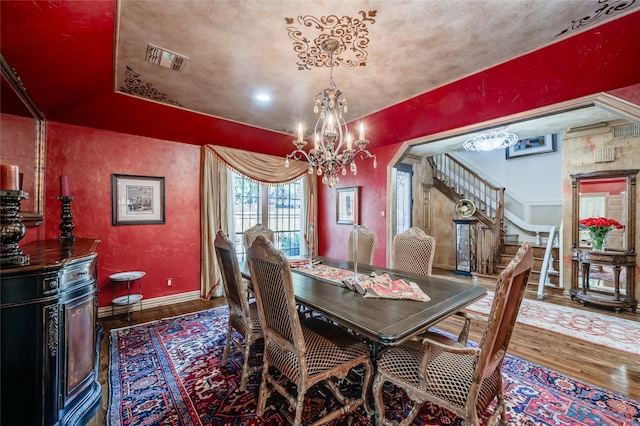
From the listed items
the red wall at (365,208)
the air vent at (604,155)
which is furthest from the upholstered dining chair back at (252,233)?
the air vent at (604,155)

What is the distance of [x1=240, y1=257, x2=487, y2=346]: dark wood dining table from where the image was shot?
1.25 meters

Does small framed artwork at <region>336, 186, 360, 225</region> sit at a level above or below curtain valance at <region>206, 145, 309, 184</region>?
below

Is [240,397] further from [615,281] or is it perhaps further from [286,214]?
[615,281]

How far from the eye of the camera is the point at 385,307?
1.54 m

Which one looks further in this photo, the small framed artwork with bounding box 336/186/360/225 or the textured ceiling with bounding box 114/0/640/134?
the small framed artwork with bounding box 336/186/360/225

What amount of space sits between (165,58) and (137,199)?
6.94 feet

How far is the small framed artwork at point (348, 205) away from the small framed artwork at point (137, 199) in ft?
9.54

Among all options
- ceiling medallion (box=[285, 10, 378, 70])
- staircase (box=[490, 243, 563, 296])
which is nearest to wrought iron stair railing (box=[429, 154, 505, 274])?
staircase (box=[490, 243, 563, 296])

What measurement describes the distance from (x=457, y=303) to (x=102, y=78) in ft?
11.4

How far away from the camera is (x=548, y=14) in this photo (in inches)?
66.3

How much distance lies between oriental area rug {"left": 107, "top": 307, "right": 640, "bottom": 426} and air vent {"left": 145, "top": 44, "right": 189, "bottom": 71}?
2634 mm

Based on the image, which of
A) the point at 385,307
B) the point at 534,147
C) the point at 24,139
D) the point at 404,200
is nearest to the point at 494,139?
the point at 404,200

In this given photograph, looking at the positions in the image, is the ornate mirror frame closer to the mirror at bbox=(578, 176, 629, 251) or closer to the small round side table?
the mirror at bbox=(578, 176, 629, 251)

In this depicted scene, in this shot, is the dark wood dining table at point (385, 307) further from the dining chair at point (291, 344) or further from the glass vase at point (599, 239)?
the glass vase at point (599, 239)
